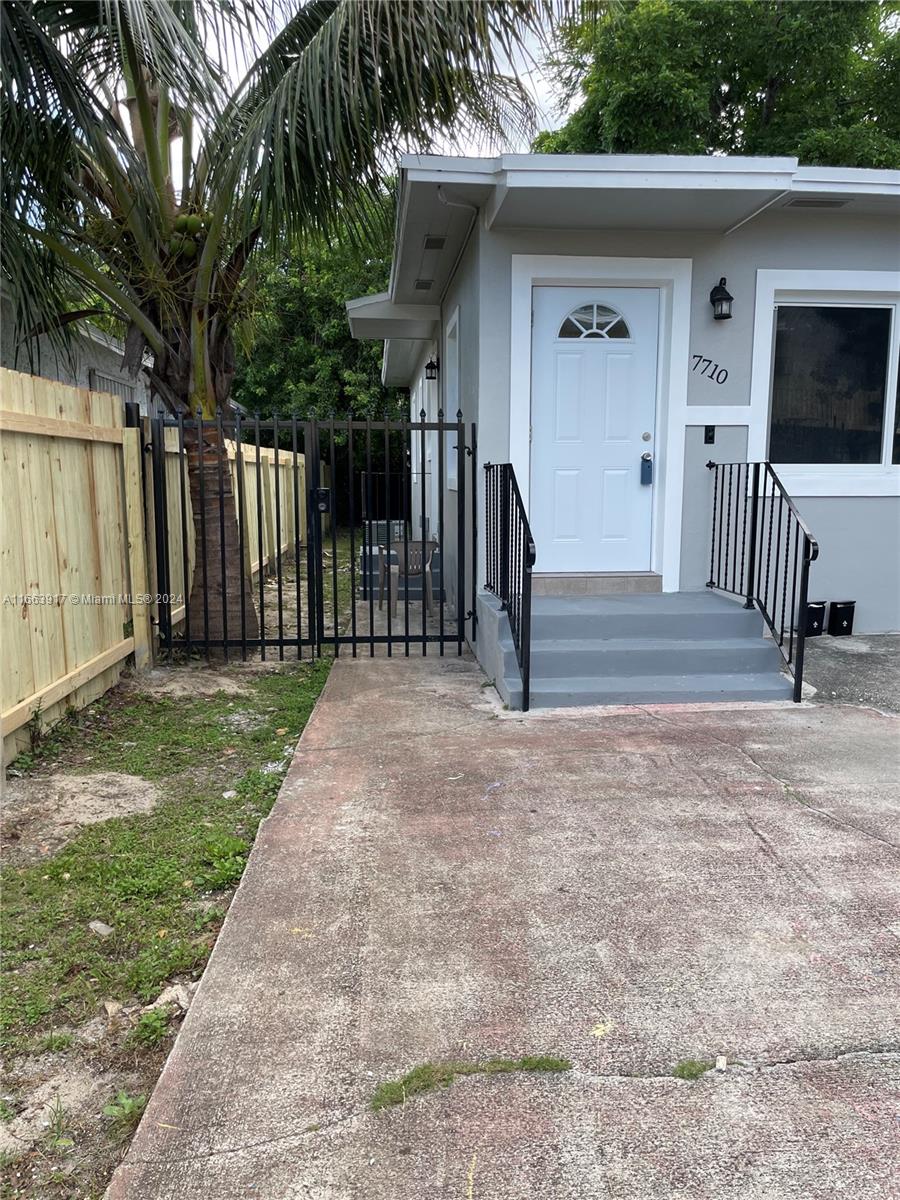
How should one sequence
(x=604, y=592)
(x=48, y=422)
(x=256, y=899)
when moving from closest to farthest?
1. (x=256, y=899)
2. (x=48, y=422)
3. (x=604, y=592)

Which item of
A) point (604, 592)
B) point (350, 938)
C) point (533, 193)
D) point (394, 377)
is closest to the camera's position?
point (350, 938)

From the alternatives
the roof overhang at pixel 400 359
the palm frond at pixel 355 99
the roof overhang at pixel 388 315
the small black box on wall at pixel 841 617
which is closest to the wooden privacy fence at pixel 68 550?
the palm frond at pixel 355 99

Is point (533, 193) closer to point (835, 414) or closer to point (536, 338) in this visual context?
point (536, 338)

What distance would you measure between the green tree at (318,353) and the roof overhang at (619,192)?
14062mm

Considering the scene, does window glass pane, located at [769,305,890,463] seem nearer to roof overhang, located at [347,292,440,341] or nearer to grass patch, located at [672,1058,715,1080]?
roof overhang, located at [347,292,440,341]

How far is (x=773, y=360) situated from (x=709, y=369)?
25.0 inches

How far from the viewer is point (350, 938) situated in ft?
8.58

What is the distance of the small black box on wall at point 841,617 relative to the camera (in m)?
6.67

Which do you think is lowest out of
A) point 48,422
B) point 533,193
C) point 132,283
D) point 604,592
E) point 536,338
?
point 604,592

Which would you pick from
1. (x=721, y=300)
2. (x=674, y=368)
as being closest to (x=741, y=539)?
(x=674, y=368)

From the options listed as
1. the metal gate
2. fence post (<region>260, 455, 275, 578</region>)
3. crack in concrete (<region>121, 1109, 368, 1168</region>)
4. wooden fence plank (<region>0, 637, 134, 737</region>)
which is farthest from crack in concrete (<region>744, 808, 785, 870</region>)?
fence post (<region>260, 455, 275, 578</region>)

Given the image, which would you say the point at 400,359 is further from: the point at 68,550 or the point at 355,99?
the point at 68,550

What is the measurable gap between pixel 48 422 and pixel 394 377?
11.9 m

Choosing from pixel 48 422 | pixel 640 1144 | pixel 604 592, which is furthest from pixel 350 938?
pixel 604 592
